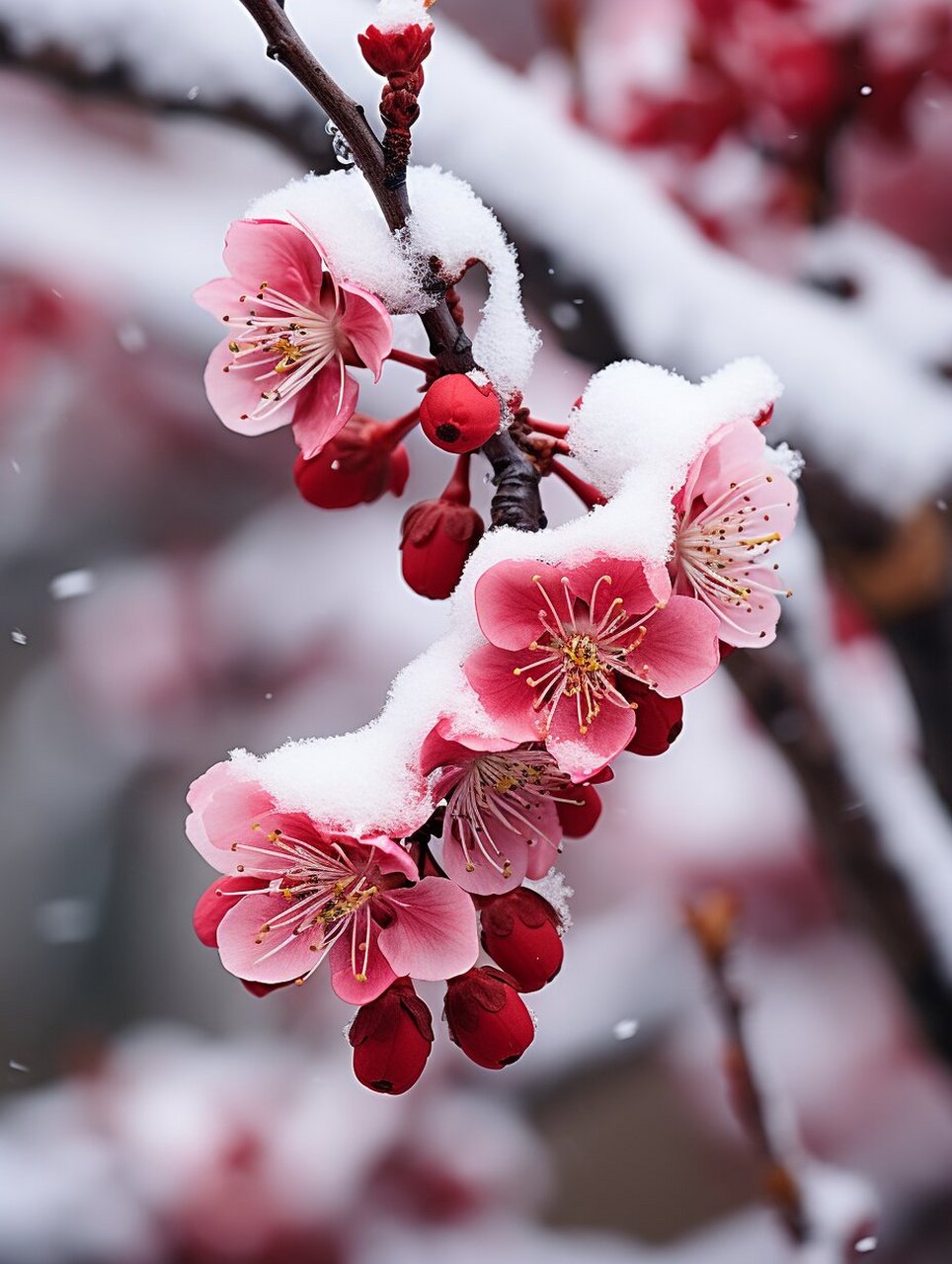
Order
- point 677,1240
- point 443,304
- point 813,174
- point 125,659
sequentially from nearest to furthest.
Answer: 1. point 443,304
2. point 813,174
3. point 677,1240
4. point 125,659

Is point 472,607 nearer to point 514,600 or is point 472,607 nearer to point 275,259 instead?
point 514,600

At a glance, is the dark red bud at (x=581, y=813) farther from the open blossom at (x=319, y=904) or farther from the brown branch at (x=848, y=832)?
the brown branch at (x=848, y=832)

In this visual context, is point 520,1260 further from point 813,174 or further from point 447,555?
point 813,174

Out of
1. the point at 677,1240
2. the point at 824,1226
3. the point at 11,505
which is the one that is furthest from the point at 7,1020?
the point at 824,1226

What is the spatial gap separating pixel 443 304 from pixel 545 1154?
955mm

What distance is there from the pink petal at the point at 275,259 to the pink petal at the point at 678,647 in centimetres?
15

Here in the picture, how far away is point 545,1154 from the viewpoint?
104cm

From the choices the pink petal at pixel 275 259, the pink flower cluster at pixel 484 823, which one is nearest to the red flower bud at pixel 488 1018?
the pink flower cluster at pixel 484 823

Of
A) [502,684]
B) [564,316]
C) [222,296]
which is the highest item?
[564,316]

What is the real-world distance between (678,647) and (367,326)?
0.13 meters

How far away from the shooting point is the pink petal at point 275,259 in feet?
1.06

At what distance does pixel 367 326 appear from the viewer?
1.03 ft

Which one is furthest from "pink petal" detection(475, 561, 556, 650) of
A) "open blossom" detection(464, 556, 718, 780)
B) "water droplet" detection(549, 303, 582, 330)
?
"water droplet" detection(549, 303, 582, 330)

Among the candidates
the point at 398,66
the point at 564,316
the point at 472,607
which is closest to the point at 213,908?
the point at 472,607
